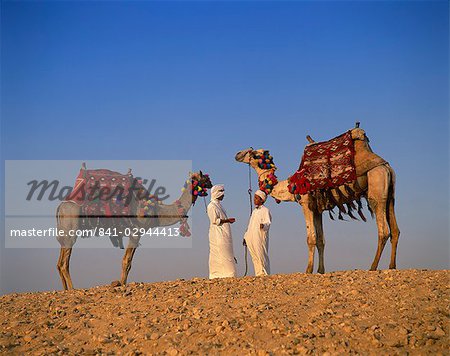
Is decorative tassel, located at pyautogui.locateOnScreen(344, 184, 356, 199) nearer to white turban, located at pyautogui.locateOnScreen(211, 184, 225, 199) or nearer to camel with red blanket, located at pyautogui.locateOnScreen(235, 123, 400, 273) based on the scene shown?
camel with red blanket, located at pyautogui.locateOnScreen(235, 123, 400, 273)

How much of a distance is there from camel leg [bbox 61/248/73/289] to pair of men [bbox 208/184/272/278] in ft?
11.1

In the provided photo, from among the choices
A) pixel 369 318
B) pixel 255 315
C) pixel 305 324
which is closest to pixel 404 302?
pixel 369 318

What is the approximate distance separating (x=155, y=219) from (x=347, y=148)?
5288 mm

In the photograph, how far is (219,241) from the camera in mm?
13797

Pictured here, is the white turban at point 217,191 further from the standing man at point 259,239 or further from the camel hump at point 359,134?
the camel hump at point 359,134

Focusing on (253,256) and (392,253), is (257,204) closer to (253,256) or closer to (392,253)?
(253,256)

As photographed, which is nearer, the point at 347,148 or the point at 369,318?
the point at 369,318

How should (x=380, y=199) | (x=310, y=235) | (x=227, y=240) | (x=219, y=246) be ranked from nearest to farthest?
(x=380, y=199) → (x=310, y=235) → (x=219, y=246) → (x=227, y=240)

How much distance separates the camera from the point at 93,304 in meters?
10.7

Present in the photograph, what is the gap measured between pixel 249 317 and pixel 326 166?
562cm

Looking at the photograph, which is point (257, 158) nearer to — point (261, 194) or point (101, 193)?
point (261, 194)

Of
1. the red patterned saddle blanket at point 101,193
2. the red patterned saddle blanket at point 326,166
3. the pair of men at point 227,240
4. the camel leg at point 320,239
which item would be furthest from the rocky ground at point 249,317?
the red patterned saddle blanket at point 101,193

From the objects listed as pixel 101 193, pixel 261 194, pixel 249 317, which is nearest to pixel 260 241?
pixel 261 194

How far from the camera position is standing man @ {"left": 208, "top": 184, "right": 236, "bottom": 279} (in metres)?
13.8
